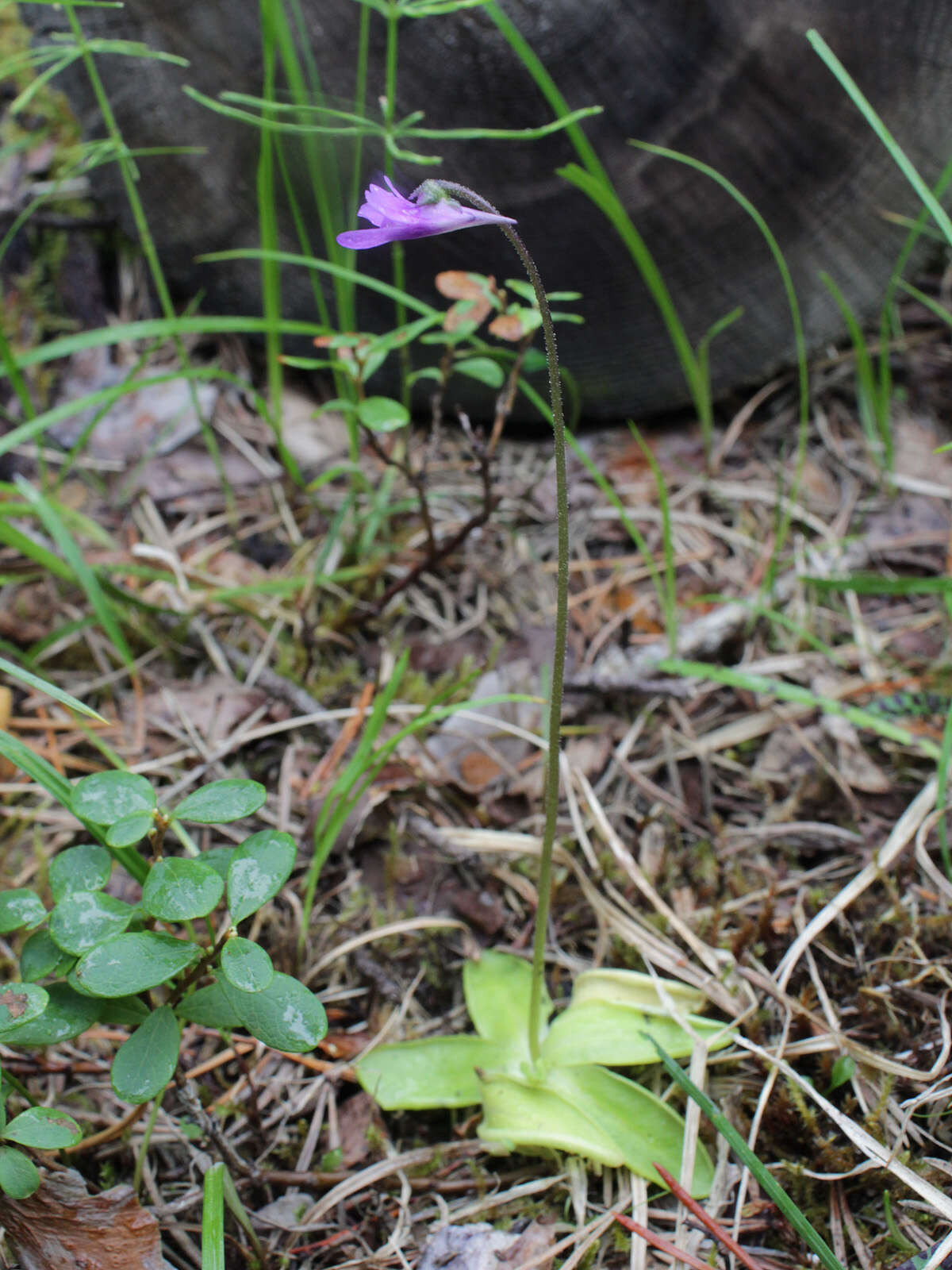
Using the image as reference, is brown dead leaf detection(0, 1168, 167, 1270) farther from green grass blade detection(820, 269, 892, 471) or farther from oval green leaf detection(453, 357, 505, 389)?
green grass blade detection(820, 269, 892, 471)

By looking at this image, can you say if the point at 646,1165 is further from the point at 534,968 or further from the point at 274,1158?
the point at 274,1158

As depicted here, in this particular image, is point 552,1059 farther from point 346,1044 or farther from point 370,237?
point 370,237

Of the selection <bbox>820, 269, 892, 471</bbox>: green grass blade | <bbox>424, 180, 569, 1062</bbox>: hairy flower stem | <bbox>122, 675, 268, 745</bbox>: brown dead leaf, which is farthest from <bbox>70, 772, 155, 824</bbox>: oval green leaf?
<bbox>820, 269, 892, 471</bbox>: green grass blade

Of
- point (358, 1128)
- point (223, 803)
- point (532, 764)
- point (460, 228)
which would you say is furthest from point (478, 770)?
point (460, 228)

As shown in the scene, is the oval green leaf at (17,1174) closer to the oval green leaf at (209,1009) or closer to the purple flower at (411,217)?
the oval green leaf at (209,1009)

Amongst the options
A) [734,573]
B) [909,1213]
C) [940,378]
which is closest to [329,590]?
[734,573]

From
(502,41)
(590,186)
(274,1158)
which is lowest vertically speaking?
(274,1158)
